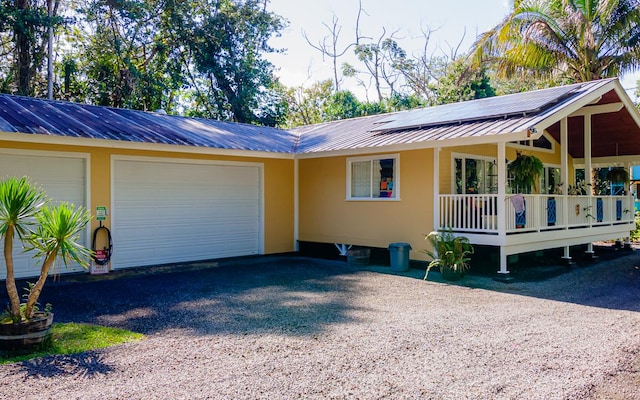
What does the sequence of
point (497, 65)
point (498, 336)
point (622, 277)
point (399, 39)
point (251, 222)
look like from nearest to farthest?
point (498, 336) < point (622, 277) < point (251, 222) < point (497, 65) < point (399, 39)

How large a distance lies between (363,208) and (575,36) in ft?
30.0

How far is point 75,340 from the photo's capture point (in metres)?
5.49

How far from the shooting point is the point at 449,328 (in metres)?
6.04

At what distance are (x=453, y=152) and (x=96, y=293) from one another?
7744mm

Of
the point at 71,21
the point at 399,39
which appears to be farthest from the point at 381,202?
the point at 399,39

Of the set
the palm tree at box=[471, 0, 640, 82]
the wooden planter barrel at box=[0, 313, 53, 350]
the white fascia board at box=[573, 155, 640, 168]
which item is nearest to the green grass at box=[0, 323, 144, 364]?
the wooden planter barrel at box=[0, 313, 53, 350]

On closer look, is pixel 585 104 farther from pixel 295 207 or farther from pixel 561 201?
pixel 295 207

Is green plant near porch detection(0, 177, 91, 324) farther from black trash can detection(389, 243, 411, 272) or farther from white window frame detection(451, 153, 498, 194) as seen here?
white window frame detection(451, 153, 498, 194)

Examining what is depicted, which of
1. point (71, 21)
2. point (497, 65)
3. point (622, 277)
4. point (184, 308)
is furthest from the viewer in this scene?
point (71, 21)

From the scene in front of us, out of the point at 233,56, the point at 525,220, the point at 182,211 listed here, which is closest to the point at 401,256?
the point at 525,220

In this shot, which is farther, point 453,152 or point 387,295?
point 453,152

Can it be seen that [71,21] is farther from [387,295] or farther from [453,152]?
[387,295]

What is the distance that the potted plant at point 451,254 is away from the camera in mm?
9555

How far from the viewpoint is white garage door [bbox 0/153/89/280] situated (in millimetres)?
9109
